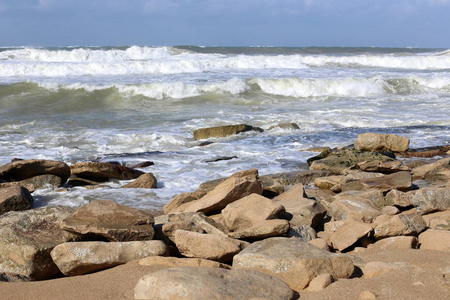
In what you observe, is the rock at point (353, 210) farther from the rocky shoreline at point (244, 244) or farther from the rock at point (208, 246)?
the rock at point (208, 246)

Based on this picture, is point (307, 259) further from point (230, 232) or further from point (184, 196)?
point (184, 196)

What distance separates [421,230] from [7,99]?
16.1 metres

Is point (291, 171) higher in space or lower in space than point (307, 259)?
lower

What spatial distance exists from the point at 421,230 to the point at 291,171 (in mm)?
3554

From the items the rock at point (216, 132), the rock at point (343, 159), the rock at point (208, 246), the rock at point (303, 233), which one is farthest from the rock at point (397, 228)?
the rock at point (216, 132)

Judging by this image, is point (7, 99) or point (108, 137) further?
point (7, 99)

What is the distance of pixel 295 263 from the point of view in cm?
308

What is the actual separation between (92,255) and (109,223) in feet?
1.33

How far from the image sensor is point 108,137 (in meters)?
11.0

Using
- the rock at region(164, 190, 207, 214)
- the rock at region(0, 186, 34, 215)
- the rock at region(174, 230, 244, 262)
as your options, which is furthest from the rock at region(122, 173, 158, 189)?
the rock at region(174, 230, 244, 262)

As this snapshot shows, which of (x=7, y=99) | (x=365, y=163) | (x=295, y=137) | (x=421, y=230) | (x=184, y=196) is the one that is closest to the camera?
(x=421, y=230)

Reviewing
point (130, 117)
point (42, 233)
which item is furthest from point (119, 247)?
point (130, 117)

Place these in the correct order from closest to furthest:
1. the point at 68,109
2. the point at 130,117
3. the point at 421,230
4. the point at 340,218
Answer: the point at 421,230 < the point at 340,218 < the point at 130,117 < the point at 68,109

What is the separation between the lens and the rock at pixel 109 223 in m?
3.66
